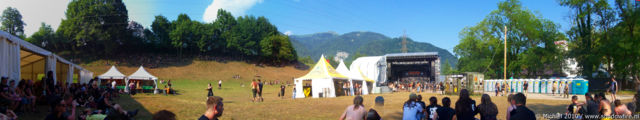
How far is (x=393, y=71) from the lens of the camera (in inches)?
1884

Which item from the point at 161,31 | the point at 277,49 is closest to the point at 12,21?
the point at 161,31

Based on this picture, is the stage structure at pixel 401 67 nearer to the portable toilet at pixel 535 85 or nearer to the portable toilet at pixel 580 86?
the portable toilet at pixel 535 85

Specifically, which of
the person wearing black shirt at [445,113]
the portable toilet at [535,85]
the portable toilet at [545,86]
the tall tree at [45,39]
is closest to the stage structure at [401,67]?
the portable toilet at [535,85]

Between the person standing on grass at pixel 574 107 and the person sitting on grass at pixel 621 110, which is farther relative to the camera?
the person standing on grass at pixel 574 107

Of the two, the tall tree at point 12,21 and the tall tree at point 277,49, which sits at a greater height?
the tall tree at point 12,21

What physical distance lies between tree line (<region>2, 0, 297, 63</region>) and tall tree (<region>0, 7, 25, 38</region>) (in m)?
0.13

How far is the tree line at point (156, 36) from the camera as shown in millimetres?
49750

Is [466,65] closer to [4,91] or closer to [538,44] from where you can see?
[538,44]

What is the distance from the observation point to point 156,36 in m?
62.0

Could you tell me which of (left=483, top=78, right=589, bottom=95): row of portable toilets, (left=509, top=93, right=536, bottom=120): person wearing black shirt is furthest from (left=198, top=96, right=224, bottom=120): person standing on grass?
(left=483, top=78, right=589, bottom=95): row of portable toilets

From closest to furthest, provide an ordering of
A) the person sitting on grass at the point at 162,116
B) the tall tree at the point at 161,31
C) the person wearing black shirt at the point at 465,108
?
1. the person sitting on grass at the point at 162,116
2. the person wearing black shirt at the point at 465,108
3. the tall tree at the point at 161,31

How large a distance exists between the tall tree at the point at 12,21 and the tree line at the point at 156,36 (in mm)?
135

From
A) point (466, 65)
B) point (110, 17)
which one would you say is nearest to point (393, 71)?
point (466, 65)

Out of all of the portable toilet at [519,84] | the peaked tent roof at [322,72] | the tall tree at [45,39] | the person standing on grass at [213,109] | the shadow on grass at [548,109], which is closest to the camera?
the person standing on grass at [213,109]
